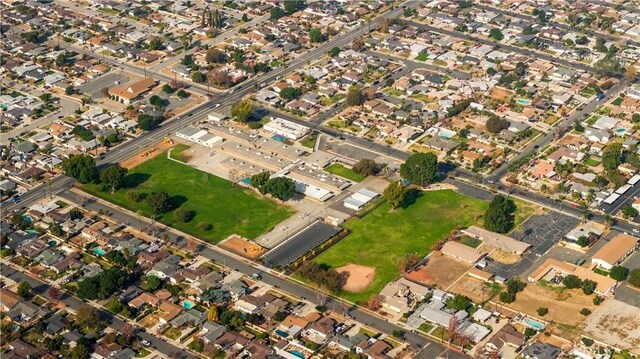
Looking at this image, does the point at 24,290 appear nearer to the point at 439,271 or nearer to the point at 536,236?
Answer: the point at 439,271

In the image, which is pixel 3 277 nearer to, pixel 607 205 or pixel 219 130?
pixel 219 130

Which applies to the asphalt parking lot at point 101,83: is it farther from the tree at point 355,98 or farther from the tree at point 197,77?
the tree at point 355,98

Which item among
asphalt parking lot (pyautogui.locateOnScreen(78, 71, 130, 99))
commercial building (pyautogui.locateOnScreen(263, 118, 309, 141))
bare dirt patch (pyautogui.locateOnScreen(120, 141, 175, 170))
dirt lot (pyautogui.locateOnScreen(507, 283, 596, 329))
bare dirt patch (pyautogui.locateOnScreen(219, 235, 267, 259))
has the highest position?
dirt lot (pyautogui.locateOnScreen(507, 283, 596, 329))

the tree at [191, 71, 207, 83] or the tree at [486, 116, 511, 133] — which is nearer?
the tree at [486, 116, 511, 133]

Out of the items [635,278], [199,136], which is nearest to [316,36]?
[199,136]

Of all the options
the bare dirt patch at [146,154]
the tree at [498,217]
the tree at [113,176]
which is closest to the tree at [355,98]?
the bare dirt patch at [146,154]

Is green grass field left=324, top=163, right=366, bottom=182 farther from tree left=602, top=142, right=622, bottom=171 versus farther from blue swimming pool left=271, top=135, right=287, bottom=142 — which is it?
tree left=602, top=142, right=622, bottom=171

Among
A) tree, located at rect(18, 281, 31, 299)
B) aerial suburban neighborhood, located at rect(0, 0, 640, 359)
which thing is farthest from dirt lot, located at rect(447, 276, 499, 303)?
tree, located at rect(18, 281, 31, 299)
